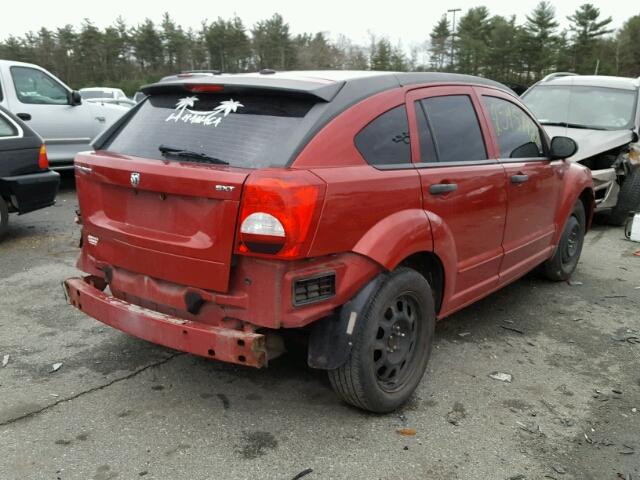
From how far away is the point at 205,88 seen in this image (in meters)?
3.21

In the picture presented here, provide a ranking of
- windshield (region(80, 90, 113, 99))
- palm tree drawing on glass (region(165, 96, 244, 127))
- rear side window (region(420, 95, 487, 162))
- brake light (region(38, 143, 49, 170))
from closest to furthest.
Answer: palm tree drawing on glass (region(165, 96, 244, 127)) < rear side window (region(420, 95, 487, 162)) < brake light (region(38, 143, 49, 170)) < windshield (region(80, 90, 113, 99))

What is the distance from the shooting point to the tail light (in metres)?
2.62

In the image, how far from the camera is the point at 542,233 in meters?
4.80

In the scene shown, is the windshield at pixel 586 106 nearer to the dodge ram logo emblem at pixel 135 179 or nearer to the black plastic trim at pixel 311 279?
the black plastic trim at pixel 311 279

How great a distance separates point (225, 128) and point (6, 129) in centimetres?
450

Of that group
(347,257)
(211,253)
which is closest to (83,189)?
(211,253)

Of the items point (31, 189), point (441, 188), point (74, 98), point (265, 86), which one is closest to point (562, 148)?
point (441, 188)

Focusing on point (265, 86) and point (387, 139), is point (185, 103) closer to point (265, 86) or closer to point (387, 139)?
point (265, 86)

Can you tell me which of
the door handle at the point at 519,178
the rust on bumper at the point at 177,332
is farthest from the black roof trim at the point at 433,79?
the rust on bumper at the point at 177,332

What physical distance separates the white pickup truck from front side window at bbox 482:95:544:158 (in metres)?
6.95

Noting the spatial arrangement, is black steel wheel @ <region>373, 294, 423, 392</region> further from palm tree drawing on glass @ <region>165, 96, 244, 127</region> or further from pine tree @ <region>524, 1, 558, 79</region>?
pine tree @ <region>524, 1, 558, 79</region>

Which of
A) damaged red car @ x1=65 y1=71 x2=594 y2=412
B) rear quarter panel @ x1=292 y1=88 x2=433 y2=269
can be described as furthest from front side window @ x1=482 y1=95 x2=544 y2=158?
rear quarter panel @ x1=292 y1=88 x2=433 y2=269

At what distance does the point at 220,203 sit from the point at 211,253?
24 cm

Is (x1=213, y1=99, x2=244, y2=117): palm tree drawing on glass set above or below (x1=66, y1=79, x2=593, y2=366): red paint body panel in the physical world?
above
